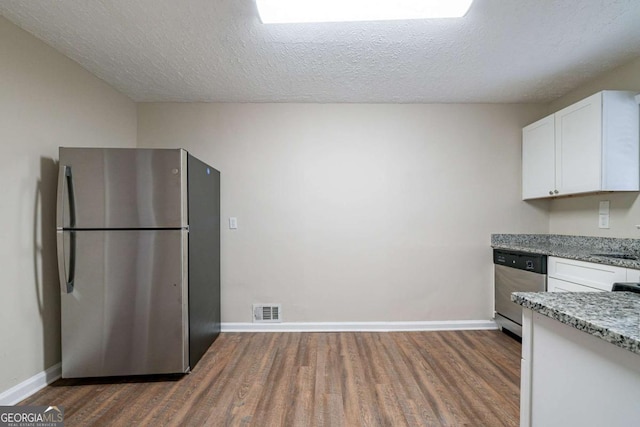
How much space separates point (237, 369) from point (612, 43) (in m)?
3.70

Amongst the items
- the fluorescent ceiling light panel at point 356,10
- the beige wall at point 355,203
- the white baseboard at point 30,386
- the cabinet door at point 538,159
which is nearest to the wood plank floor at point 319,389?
the white baseboard at point 30,386

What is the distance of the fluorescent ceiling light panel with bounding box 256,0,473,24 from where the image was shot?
152 cm

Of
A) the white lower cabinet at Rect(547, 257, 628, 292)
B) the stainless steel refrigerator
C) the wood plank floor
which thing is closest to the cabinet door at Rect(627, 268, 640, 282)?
the white lower cabinet at Rect(547, 257, 628, 292)

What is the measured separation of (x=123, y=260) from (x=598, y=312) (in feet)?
8.17

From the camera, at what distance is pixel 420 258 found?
9.38 feet

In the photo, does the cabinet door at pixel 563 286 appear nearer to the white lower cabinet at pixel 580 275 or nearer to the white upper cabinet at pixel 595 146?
the white lower cabinet at pixel 580 275

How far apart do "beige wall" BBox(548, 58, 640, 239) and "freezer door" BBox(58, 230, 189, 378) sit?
3536 millimetres

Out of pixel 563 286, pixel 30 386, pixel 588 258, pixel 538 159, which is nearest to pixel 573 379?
pixel 588 258

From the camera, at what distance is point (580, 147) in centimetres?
223

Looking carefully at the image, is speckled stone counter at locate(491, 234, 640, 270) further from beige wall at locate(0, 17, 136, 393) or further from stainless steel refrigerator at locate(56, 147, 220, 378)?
beige wall at locate(0, 17, 136, 393)

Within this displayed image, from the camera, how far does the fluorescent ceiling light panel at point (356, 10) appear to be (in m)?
1.52

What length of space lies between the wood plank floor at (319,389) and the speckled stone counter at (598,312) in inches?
45.3

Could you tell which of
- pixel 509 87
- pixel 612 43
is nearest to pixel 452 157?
pixel 509 87

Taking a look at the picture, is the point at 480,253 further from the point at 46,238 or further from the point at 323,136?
the point at 46,238
